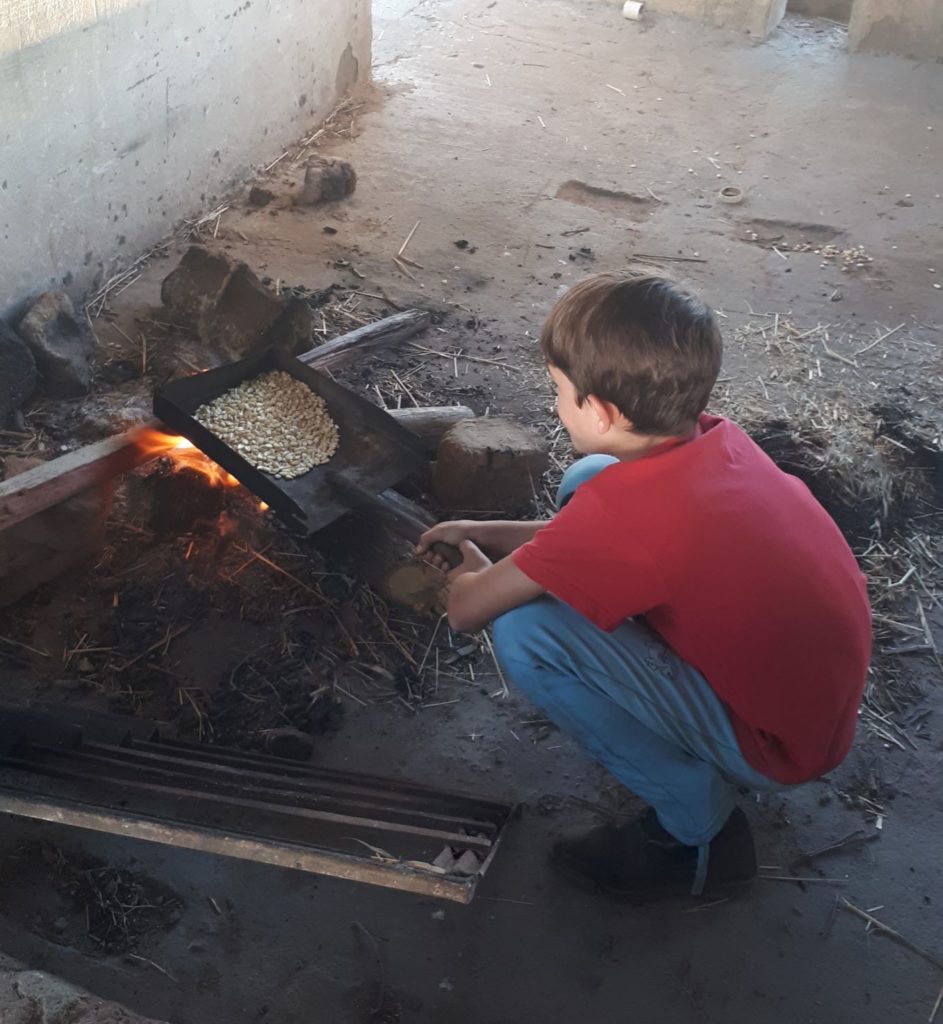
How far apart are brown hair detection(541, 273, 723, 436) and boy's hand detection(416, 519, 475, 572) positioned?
0.79 metres

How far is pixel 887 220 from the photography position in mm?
7008

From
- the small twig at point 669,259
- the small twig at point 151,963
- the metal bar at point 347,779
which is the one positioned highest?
the metal bar at point 347,779

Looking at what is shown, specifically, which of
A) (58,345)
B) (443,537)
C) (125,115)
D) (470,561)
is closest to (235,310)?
(58,345)

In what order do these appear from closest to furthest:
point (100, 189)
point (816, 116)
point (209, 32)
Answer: point (100, 189), point (209, 32), point (816, 116)

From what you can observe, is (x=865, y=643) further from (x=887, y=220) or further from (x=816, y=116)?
(x=816, y=116)

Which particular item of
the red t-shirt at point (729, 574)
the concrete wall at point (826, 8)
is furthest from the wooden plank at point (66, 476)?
the concrete wall at point (826, 8)

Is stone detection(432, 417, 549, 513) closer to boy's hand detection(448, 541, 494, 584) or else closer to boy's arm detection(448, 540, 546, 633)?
boy's hand detection(448, 541, 494, 584)

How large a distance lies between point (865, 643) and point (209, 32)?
5144mm

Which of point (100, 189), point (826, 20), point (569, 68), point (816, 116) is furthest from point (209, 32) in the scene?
point (826, 20)

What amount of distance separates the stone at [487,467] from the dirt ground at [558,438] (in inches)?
24.5

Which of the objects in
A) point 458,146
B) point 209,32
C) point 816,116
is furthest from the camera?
point 816,116

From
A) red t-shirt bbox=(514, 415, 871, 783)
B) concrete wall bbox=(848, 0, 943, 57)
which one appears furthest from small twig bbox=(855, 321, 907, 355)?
concrete wall bbox=(848, 0, 943, 57)

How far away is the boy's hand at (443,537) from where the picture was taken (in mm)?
3215

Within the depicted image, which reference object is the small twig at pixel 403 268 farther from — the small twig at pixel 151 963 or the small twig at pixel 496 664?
the small twig at pixel 151 963
